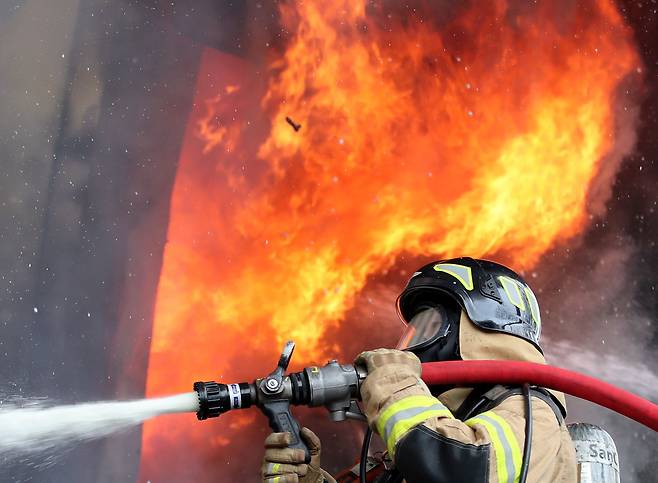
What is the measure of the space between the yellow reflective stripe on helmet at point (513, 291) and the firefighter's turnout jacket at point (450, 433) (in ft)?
1.50

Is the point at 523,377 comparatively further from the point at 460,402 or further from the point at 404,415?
the point at 404,415

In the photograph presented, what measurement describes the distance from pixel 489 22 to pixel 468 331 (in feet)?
11.7

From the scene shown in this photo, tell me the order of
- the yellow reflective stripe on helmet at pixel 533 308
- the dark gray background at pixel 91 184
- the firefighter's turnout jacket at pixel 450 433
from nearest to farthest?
the firefighter's turnout jacket at pixel 450 433 → the yellow reflective stripe on helmet at pixel 533 308 → the dark gray background at pixel 91 184

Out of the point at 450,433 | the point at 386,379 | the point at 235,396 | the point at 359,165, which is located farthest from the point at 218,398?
the point at 359,165

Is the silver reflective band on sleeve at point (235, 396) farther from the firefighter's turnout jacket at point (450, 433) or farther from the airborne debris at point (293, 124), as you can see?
the airborne debris at point (293, 124)

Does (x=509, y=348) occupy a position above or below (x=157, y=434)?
below

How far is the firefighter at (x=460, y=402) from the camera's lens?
2.51 meters

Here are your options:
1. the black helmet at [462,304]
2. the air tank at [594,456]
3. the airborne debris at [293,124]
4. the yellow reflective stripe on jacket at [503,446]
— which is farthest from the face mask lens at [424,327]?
the airborne debris at [293,124]

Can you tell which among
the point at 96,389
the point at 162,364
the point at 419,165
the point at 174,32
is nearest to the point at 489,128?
the point at 419,165

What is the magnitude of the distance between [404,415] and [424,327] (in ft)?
2.64

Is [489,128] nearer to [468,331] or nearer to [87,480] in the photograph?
[468,331]

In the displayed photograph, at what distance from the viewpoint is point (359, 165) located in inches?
216

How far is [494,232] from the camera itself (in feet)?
19.3

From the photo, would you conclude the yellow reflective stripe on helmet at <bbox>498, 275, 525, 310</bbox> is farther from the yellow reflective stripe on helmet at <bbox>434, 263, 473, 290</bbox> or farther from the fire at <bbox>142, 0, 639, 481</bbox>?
the fire at <bbox>142, 0, 639, 481</bbox>
